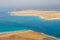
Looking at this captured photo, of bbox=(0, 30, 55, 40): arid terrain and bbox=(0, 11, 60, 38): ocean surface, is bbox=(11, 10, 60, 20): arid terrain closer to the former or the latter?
bbox=(0, 11, 60, 38): ocean surface

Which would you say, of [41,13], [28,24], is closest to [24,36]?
[28,24]

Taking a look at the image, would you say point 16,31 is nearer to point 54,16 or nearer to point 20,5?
Answer: point 20,5

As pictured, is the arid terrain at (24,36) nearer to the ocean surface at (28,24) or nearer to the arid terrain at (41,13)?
the ocean surface at (28,24)

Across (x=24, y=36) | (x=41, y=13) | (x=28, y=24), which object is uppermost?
(x=41, y=13)

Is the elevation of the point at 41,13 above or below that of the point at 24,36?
above

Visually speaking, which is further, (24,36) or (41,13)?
(41,13)

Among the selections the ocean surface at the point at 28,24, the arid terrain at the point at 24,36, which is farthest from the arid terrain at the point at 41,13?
the arid terrain at the point at 24,36

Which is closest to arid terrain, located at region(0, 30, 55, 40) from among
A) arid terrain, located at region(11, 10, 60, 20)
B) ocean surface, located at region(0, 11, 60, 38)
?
ocean surface, located at region(0, 11, 60, 38)

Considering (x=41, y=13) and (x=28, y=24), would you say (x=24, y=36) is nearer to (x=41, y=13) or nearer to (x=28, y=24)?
(x=28, y=24)

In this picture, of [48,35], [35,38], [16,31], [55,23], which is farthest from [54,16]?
[16,31]
